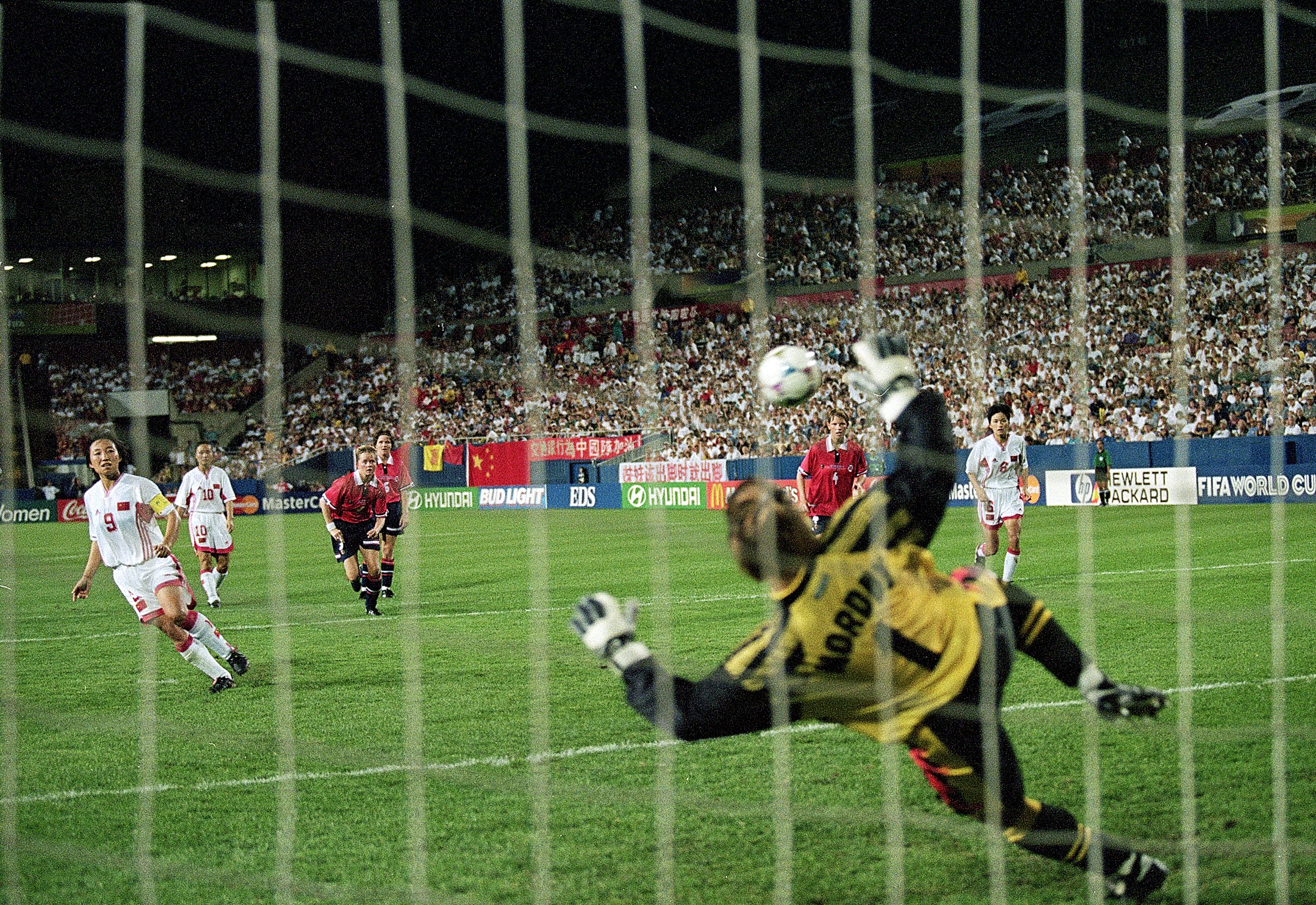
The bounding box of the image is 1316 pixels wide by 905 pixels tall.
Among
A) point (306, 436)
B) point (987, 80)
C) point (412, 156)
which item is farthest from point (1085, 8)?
point (306, 436)

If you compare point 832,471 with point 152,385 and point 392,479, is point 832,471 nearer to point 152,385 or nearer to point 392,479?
point 392,479

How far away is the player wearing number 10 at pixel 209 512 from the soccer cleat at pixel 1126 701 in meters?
11.2

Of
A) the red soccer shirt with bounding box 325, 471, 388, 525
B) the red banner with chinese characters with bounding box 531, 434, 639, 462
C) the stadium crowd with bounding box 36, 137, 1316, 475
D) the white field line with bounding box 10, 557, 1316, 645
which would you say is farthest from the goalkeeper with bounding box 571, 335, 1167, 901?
the red banner with chinese characters with bounding box 531, 434, 639, 462

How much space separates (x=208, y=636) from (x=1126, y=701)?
6.64 m

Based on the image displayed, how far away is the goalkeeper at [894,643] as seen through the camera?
11.5 ft

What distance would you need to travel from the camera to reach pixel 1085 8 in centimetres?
3344

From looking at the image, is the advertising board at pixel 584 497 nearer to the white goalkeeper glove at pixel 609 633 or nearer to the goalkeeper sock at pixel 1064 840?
the goalkeeper sock at pixel 1064 840

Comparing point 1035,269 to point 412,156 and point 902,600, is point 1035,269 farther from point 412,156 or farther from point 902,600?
point 902,600

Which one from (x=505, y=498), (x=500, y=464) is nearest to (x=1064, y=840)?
(x=505, y=498)

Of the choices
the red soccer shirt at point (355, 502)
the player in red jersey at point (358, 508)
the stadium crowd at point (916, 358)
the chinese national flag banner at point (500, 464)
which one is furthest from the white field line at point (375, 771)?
the chinese national flag banner at point (500, 464)

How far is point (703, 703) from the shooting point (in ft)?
11.6

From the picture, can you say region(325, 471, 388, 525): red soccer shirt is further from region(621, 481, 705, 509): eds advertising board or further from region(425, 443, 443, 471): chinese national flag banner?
region(425, 443, 443, 471): chinese national flag banner

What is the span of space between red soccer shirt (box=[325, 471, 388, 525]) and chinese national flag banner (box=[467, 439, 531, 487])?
62.9ft

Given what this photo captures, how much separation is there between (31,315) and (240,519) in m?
14.4
